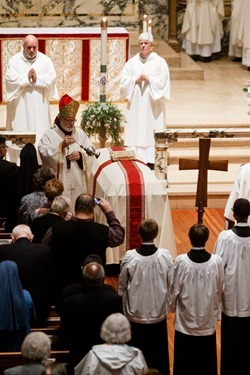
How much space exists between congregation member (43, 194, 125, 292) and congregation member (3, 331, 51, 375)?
2105 millimetres

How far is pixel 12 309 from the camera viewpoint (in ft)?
26.1

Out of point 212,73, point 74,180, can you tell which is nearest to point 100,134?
point 74,180

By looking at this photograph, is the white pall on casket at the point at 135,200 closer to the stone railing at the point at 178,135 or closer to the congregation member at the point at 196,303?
the stone railing at the point at 178,135

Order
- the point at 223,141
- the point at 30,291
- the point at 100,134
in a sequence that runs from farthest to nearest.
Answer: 1. the point at 223,141
2. the point at 100,134
3. the point at 30,291

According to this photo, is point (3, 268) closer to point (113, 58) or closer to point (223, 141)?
point (223, 141)

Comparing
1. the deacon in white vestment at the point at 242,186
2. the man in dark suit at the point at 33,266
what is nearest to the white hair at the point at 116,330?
the man in dark suit at the point at 33,266

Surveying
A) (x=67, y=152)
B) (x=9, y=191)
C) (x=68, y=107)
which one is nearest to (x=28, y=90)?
(x=67, y=152)

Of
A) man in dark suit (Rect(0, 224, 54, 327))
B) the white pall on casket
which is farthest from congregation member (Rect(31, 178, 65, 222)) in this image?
the white pall on casket

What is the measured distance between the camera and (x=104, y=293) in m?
7.76

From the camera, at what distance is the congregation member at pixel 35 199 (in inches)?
391

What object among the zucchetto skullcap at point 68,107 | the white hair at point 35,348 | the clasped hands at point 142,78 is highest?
the zucchetto skullcap at point 68,107

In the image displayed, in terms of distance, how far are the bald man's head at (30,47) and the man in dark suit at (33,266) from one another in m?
5.77

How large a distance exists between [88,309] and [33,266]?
37.4 inches

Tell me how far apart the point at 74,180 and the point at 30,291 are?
11.3 feet
